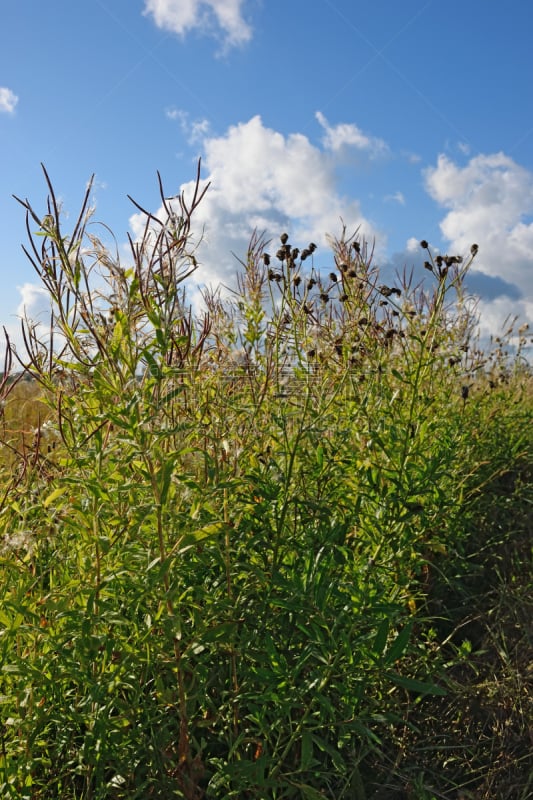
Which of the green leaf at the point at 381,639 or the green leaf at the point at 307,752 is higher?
the green leaf at the point at 381,639

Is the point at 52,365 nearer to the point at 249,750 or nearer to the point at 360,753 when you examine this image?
the point at 249,750

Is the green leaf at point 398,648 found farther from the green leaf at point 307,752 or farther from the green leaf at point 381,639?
the green leaf at point 307,752

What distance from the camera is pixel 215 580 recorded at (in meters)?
2.13

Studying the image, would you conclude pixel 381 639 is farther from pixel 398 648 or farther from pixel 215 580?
pixel 215 580

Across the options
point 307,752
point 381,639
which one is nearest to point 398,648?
point 381,639

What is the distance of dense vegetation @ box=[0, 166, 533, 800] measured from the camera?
1.83 metres

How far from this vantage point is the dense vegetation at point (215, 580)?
183cm

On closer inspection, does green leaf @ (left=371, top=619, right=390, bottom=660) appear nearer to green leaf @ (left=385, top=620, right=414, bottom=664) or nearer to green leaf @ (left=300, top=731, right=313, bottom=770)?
green leaf @ (left=385, top=620, right=414, bottom=664)

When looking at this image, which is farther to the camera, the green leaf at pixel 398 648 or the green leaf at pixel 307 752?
the green leaf at pixel 398 648

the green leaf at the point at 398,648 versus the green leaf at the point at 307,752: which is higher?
the green leaf at the point at 398,648

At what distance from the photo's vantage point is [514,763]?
2.64 meters

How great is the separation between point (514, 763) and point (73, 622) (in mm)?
1824

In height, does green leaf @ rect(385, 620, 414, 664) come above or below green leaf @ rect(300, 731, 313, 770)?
above

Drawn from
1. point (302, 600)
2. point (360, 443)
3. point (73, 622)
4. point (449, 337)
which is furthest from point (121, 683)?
point (449, 337)
